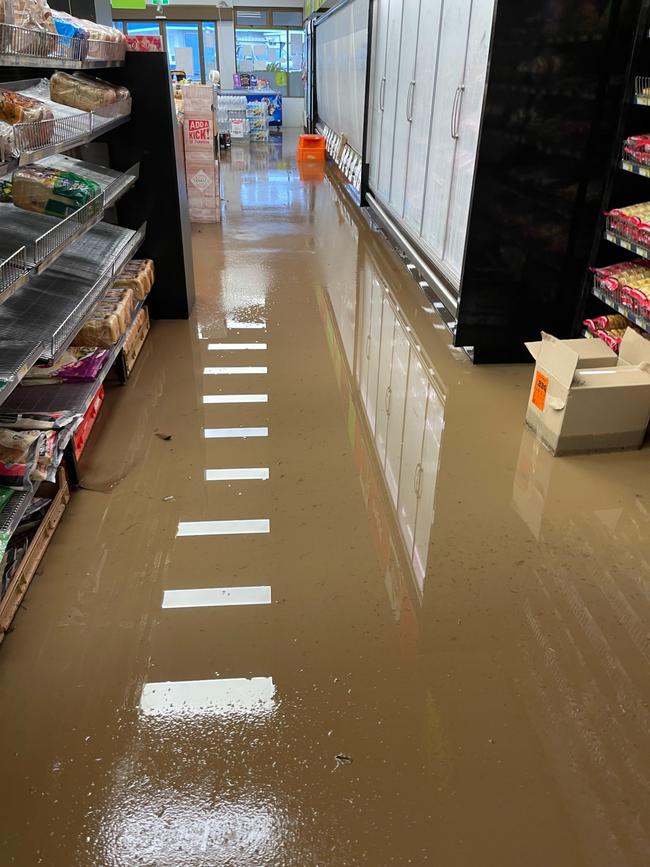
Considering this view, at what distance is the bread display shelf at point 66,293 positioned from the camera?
269cm

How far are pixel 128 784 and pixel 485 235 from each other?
316cm

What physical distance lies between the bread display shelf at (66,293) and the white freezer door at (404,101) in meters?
2.65

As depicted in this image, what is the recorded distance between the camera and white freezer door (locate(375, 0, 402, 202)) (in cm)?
581

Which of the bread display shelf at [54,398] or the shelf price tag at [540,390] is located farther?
the shelf price tag at [540,390]

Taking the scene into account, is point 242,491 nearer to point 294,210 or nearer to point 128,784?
point 128,784

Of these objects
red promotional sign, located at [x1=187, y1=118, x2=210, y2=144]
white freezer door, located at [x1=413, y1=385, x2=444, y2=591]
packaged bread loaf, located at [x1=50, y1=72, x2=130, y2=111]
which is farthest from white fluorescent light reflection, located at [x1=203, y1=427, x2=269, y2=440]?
red promotional sign, located at [x1=187, y1=118, x2=210, y2=144]

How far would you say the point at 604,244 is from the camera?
3701 millimetres

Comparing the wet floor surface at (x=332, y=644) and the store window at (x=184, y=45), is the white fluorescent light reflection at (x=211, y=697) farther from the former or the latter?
the store window at (x=184, y=45)

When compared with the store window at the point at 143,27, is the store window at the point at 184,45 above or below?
below

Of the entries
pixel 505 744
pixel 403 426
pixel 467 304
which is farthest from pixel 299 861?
pixel 467 304

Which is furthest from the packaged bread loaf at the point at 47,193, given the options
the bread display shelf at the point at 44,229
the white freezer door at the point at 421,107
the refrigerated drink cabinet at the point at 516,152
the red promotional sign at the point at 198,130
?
the red promotional sign at the point at 198,130

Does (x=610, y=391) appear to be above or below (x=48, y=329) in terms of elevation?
below

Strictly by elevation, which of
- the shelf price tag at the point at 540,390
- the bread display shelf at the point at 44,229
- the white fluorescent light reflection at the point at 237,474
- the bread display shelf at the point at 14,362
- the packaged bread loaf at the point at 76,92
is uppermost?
the packaged bread loaf at the point at 76,92

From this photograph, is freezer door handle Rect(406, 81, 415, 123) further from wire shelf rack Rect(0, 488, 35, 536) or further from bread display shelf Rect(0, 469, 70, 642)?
wire shelf rack Rect(0, 488, 35, 536)
